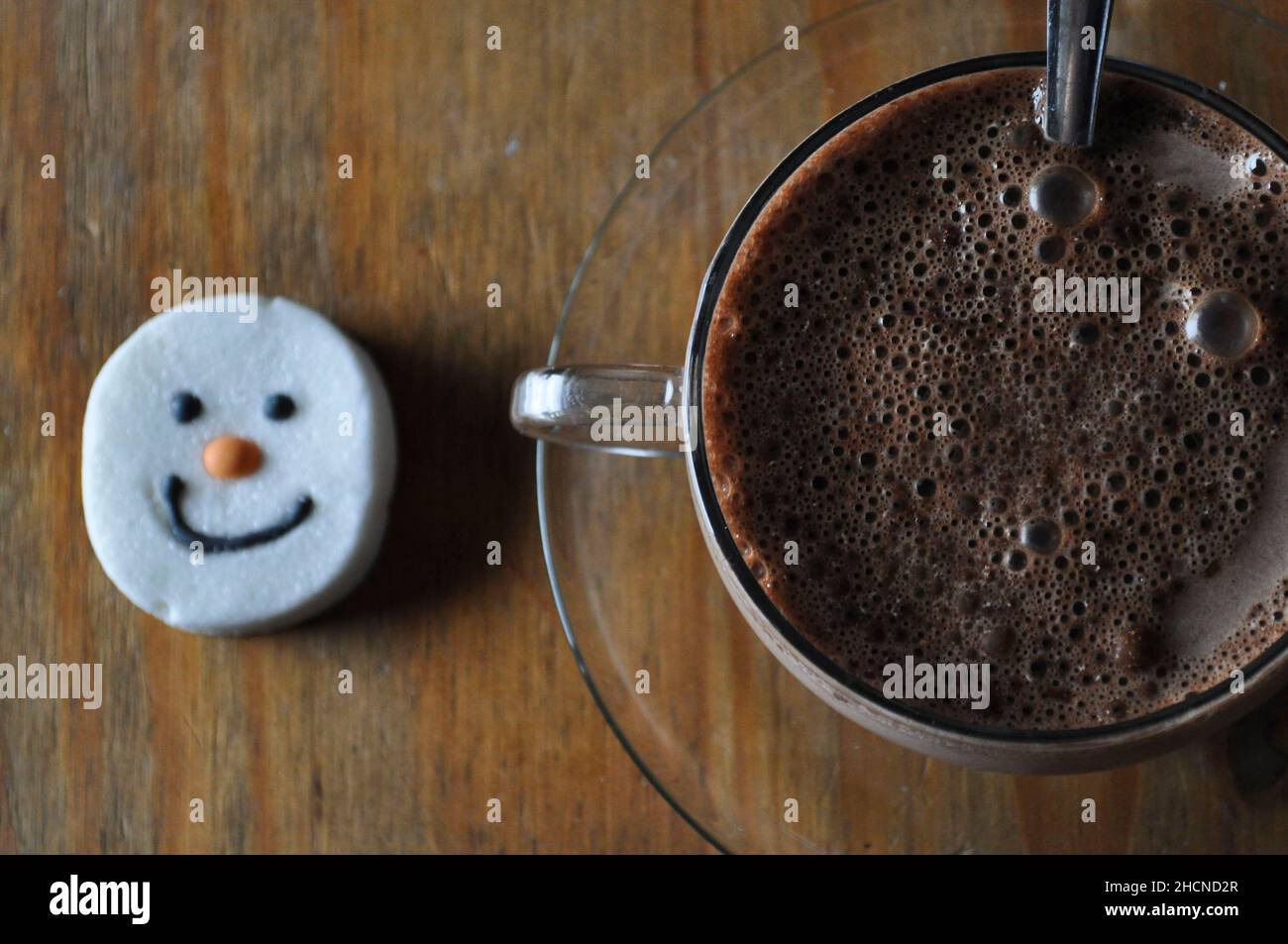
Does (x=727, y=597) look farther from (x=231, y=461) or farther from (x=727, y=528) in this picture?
(x=231, y=461)

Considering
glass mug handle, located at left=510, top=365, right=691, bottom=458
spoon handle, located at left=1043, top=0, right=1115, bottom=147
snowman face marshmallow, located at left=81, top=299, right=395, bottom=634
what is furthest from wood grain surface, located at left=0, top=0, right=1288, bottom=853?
spoon handle, located at left=1043, top=0, right=1115, bottom=147

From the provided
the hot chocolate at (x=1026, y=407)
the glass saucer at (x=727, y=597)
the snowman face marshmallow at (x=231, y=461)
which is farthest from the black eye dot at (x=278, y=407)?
the hot chocolate at (x=1026, y=407)

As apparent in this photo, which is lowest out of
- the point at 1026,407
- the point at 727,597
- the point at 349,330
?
the point at 727,597

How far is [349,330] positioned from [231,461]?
14cm

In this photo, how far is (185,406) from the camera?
3.19 feet

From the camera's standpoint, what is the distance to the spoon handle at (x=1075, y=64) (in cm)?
68

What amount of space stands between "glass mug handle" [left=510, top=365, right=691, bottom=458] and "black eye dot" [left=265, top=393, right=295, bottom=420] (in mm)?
261

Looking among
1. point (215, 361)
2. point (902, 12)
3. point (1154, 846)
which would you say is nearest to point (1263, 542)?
point (1154, 846)

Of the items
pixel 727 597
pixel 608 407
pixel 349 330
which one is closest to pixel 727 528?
Answer: pixel 608 407

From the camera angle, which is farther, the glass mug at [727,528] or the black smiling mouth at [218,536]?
the black smiling mouth at [218,536]

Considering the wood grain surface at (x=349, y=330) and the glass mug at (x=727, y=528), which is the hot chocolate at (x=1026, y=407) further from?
the wood grain surface at (x=349, y=330)

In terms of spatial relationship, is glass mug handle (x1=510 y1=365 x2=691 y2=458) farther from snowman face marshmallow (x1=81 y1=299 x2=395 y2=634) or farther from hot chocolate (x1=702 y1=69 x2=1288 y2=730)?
snowman face marshmallow (x1=81 y1=299 x2=395 y2=634)
